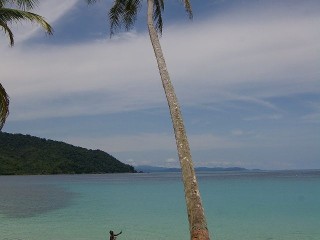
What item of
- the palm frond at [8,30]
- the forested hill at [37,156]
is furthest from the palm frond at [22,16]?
the forested hill at [37,156]

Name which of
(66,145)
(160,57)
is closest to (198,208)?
(160,57)

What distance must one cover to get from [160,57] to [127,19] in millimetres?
4979

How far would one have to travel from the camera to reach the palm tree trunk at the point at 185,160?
10513mm

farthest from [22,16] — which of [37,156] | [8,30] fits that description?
[37,156]

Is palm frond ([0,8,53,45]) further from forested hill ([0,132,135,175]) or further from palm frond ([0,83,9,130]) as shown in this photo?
forested hill ([0,132,135,175])

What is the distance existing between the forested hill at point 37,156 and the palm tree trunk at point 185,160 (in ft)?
501

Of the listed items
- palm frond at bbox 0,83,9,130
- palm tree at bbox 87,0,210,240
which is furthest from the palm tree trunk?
palm frond at bbox 0,83,9,130

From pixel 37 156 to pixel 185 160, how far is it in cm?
16156

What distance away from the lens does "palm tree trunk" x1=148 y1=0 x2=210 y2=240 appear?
10513mm

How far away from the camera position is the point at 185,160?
11469 millimetres

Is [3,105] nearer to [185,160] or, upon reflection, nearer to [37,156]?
[185,160]

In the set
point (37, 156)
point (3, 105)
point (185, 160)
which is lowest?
point (185, 160)

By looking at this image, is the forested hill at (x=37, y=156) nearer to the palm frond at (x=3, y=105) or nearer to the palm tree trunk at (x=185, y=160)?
the palm frond at (x=3, y=105)

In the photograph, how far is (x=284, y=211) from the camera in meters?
39.8
